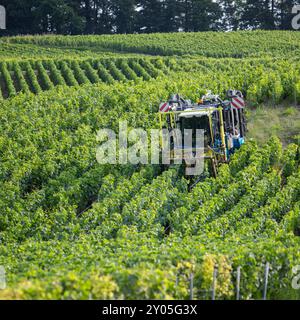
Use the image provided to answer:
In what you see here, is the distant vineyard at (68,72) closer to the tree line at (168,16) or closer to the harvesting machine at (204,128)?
the harvesting machine at (204,128)

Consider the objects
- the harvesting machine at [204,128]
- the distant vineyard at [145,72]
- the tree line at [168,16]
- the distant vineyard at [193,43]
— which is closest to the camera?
the harvesting machine at [204,128]

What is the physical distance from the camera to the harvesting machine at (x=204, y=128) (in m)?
16.7

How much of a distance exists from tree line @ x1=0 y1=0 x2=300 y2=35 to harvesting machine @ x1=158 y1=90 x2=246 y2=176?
42373 millimetres

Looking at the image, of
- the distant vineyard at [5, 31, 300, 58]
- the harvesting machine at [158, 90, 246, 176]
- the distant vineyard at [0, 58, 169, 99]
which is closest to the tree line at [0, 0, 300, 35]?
the distant vineyard at [5, 31, 300, 58]

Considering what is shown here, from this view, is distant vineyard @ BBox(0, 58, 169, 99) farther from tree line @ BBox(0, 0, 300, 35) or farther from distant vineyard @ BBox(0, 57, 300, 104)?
tree line @ BBox(0, 0, 300, 35)

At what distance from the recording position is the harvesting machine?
54.7 feet

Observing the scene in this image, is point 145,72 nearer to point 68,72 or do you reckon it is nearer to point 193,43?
point 68,72

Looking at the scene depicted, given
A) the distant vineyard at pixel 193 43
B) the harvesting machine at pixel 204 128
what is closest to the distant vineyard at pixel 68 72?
the distant vineyard at pixel 193 43

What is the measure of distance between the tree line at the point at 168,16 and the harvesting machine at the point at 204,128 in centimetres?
4237

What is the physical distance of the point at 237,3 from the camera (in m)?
62.2

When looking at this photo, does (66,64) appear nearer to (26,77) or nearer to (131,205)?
(26,77)

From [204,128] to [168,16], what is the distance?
156 feet

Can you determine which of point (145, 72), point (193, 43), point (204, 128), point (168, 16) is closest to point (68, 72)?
point (145, 72)
